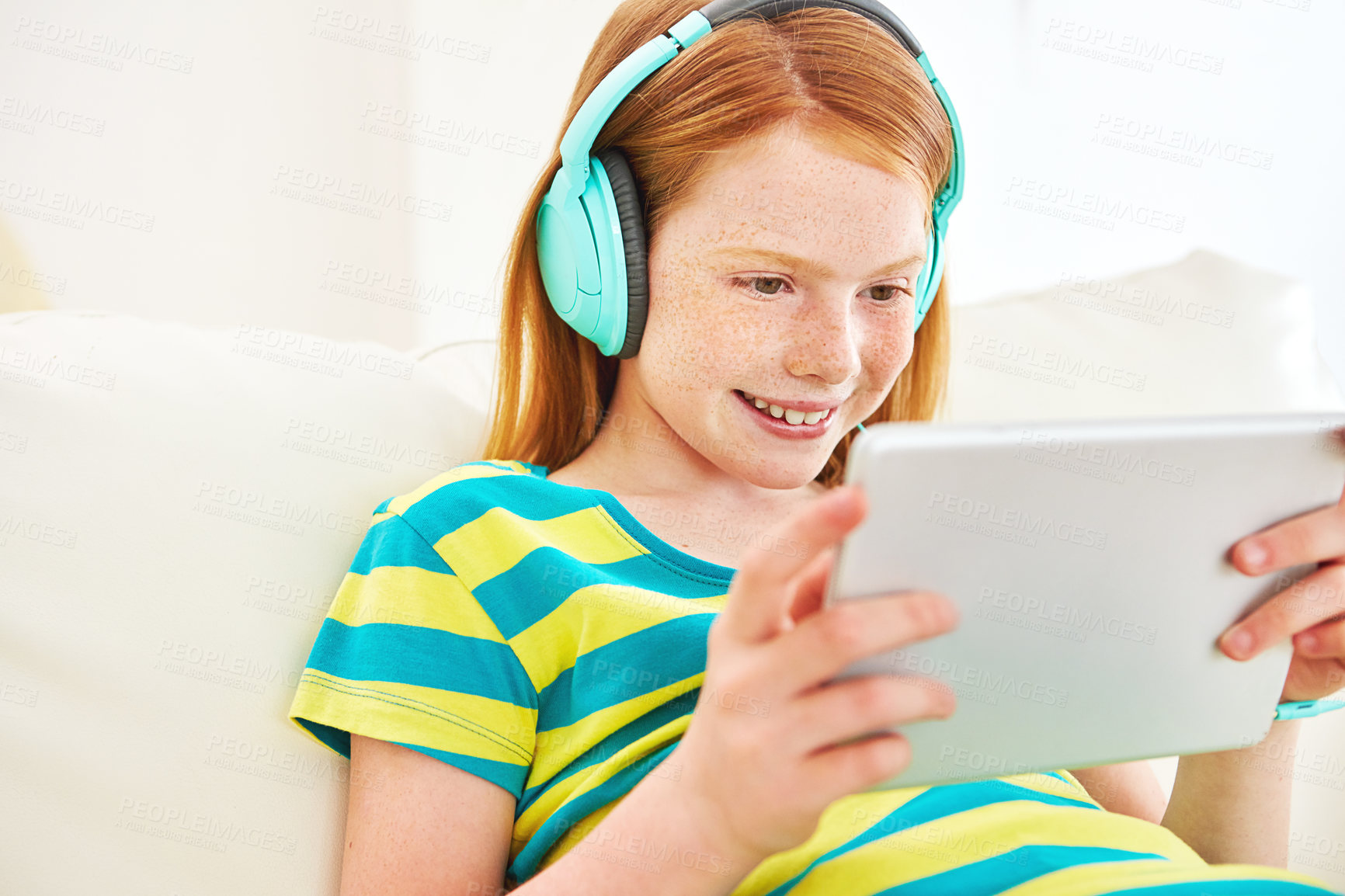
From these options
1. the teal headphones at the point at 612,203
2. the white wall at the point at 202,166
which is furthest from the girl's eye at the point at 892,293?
the white wall at the point at 202,166

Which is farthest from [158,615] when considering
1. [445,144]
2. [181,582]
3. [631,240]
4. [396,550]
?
[445,144]

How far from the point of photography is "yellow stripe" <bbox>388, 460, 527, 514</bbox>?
78cm

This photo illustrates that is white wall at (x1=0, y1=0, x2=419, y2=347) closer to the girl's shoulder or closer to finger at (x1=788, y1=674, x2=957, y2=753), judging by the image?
the girl's shoulder

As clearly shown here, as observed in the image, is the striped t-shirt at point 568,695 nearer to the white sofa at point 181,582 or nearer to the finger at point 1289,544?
the white sofa at point 181,582

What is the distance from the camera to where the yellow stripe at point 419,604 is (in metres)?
0.72

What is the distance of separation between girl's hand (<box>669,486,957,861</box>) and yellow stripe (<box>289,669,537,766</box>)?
250mm

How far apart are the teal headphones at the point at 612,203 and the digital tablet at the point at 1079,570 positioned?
384mm

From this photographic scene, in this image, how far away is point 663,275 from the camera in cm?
79

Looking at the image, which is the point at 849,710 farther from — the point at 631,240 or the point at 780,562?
the point at 631,240

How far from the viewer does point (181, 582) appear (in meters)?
0.77

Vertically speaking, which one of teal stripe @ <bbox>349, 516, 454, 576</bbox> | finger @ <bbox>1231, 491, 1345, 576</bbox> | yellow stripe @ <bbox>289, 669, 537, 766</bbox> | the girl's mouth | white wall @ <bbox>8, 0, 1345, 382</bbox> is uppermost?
white wall @ <bbox>8, 0, 1345, 382</bbox>

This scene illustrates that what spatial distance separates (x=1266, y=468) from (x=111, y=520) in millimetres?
759

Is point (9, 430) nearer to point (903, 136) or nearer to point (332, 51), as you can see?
point (903, 136)

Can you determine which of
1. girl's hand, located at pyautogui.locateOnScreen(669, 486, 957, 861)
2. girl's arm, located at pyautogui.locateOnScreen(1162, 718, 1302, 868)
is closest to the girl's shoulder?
girl's hand, located at pyautogui.locateOnScreen(669, 486, 957, 861)
